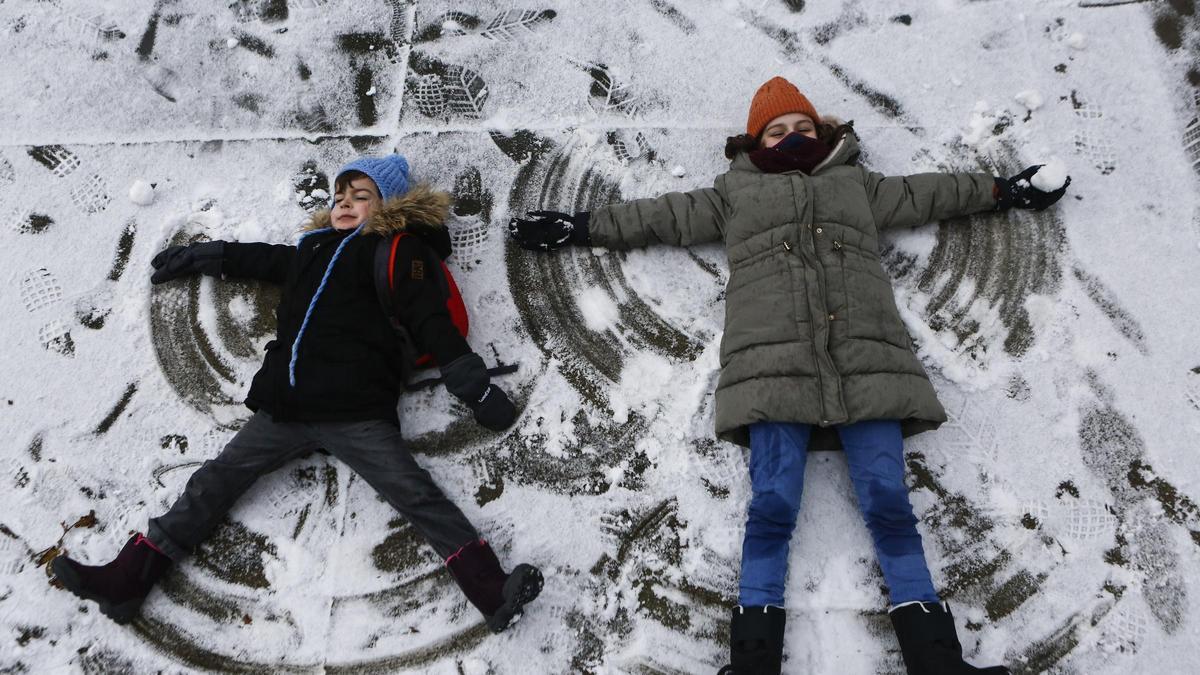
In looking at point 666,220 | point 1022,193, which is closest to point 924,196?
point 1022,193

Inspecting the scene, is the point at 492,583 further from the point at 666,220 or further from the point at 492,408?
the point at 666,220

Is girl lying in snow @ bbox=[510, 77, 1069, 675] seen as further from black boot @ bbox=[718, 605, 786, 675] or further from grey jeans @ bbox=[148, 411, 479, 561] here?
grey jeans @ bbox=[148, 411, 479, 561]

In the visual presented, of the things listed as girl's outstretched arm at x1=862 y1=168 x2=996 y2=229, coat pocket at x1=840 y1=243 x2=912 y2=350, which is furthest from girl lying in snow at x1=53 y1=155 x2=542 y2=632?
girl's outstretched arm at x1=862 y1=168 x2=996 y2=229

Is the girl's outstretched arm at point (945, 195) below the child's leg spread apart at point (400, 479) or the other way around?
the other way around

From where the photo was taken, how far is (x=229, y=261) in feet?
8.30

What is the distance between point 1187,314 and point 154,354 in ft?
12.3

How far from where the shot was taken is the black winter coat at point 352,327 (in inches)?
85.9

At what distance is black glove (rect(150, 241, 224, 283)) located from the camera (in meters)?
2.54

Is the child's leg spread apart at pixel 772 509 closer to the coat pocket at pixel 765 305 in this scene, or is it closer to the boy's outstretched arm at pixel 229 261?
the coat pocket at pixel 765 305

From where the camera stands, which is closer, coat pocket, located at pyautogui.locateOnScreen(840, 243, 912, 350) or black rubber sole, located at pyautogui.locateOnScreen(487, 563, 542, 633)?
black rubber sole, located at pyautogui.locateOnScreen(487, 563, 542, 633)

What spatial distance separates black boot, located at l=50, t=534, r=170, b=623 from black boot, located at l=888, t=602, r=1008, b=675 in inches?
91.4

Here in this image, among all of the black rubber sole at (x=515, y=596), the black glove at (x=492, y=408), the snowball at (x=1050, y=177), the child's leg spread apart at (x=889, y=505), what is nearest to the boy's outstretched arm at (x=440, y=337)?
the black glove at (x=492, y=408)

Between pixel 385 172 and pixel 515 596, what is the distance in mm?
1591

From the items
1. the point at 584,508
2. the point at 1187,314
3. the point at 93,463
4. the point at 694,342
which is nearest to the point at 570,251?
the point at 694,342
